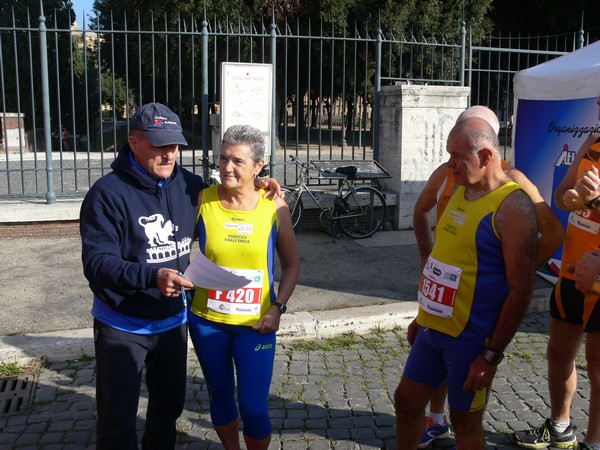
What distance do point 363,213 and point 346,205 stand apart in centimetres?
30

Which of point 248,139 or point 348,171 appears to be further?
point 348,171

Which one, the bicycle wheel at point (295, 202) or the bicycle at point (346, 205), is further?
the bicycle wheel at point (295, 202)

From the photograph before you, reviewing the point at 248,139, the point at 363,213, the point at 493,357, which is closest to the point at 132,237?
the point at 248,139

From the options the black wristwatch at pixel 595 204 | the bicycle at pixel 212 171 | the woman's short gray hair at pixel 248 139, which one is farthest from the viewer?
the bicycle at pixel 212 171

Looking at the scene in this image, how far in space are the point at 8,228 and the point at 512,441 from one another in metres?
6.73

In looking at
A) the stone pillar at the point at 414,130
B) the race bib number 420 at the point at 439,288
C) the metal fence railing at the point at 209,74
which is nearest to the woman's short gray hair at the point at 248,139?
the race bib number 420 at the point at 439,288

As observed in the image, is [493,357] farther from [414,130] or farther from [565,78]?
[414,130]

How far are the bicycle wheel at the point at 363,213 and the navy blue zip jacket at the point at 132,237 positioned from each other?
5.84 m

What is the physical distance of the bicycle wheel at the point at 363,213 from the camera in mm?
8719

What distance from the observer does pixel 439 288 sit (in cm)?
277

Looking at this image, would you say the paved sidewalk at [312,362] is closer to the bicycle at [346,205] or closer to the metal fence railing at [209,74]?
the bicycle at [346,205]

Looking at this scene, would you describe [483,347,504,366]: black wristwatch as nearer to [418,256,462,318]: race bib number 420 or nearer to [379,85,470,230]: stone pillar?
[418,256,462,318]: race bib number 420

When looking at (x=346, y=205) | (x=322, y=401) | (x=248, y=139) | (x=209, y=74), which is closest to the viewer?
(x=248, y=139)

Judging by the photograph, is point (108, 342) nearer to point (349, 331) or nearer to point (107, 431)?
point (107, 431)
